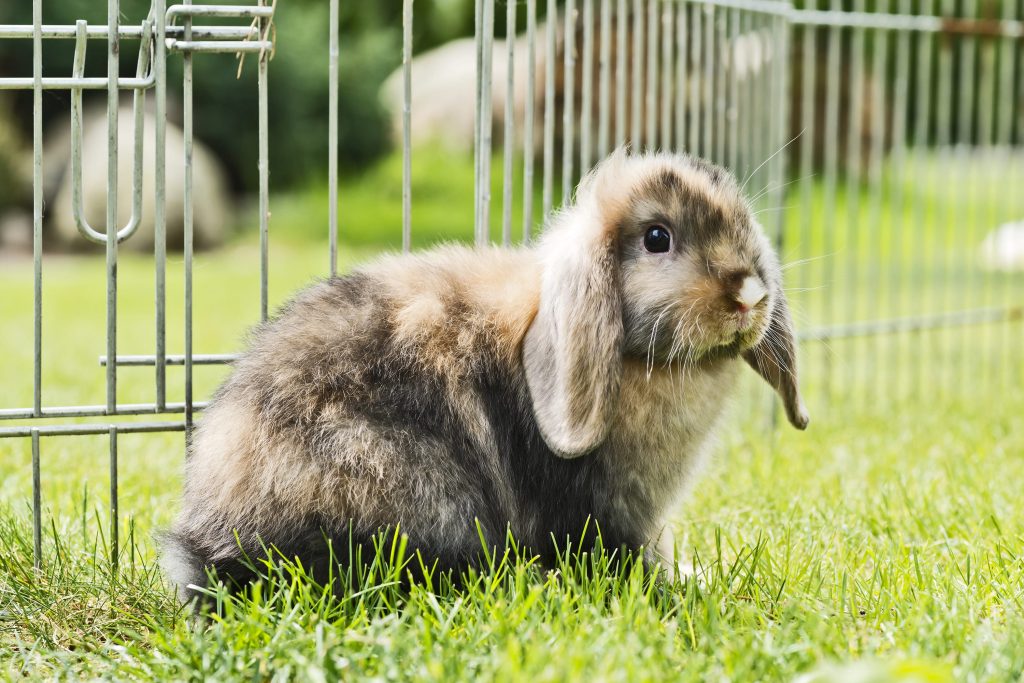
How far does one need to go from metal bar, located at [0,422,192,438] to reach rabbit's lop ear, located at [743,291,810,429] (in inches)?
55.3

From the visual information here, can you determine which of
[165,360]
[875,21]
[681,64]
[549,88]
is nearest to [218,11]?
[165,360]

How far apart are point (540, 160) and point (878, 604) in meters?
6.65

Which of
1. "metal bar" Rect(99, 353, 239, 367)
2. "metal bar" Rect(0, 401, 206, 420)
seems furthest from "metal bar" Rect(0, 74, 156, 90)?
"metal bar" Rect(0, 401, 206, 420)

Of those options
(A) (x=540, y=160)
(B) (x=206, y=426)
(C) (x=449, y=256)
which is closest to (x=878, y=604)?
(C) (x=449, y=256)

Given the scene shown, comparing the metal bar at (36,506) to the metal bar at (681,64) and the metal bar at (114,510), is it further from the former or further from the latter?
the metal bar at (681,64)

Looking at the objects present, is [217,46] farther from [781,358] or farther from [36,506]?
[781,358]

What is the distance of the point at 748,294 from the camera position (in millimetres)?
2445

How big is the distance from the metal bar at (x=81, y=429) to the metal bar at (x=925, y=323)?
289cm

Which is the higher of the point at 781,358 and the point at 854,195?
the point at 854,195

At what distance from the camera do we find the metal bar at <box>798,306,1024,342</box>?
16.6 feet

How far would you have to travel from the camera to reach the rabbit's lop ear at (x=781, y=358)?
2.79 m

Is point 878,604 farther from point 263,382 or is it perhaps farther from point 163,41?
point 163,41

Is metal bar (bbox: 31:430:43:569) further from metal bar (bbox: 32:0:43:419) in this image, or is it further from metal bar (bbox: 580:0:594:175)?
metal bar (bbox: 580:0:594:175)

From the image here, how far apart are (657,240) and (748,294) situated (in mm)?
227
